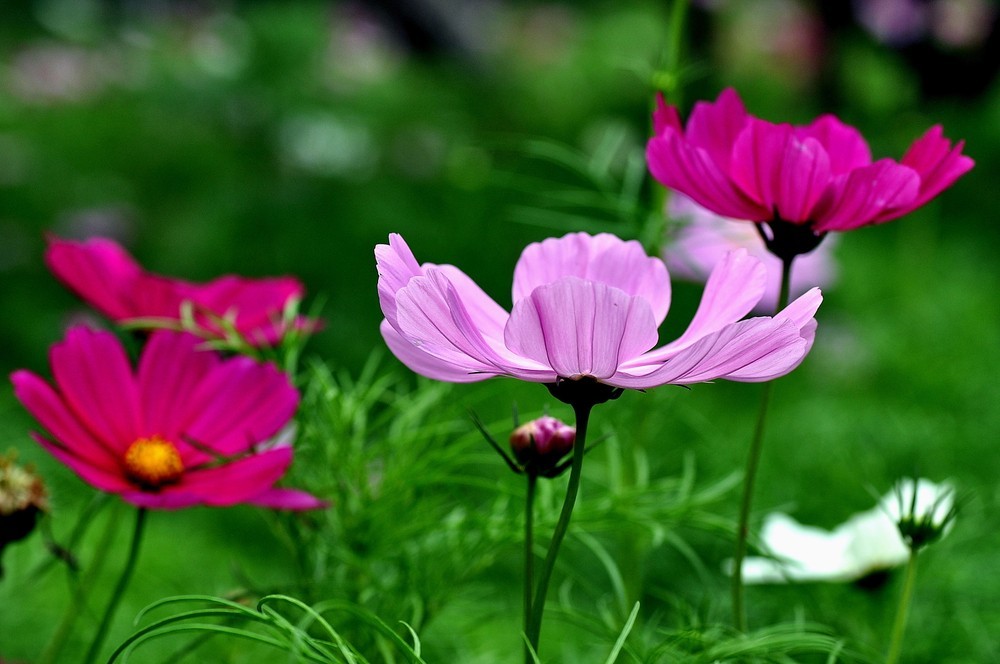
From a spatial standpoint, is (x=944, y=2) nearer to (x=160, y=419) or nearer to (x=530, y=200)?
(x=530, y=200)

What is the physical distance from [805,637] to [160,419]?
281 mm

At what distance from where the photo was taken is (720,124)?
0.45 meters

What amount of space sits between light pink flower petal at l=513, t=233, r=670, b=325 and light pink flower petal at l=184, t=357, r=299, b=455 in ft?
0.39

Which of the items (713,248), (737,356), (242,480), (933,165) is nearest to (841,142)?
(933,165)

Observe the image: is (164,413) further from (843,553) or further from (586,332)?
(843,553)

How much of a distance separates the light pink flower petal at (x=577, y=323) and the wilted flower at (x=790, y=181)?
0.09 metres

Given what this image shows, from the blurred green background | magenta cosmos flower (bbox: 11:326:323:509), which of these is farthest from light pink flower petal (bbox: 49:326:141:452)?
the blurred green background

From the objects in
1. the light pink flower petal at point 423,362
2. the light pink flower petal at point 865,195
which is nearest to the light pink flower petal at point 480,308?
the light pink flower petal at point 423,362

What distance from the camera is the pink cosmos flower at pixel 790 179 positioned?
15.6 inches

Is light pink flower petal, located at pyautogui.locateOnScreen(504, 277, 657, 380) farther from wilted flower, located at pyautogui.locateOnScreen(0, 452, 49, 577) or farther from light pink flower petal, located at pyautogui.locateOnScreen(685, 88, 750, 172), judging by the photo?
wilted flower, located at pyautogui.locateOnScreen(0, 452, 49, 577)

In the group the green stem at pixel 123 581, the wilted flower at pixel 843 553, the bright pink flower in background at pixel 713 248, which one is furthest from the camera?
the bright pink flower in background at pixel 713 248

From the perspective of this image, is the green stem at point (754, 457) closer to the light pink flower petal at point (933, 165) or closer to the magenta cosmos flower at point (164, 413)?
the light pink flower petal at point (933, 165)

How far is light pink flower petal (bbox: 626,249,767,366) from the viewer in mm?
360

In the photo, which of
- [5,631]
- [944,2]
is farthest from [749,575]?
[944,2]
